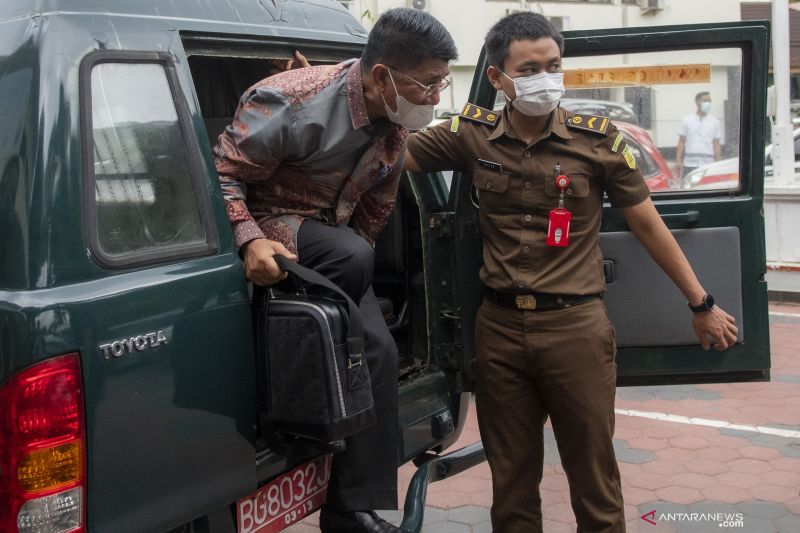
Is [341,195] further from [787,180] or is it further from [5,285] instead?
[787,180]

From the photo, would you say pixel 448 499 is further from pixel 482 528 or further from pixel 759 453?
pixel 759 453

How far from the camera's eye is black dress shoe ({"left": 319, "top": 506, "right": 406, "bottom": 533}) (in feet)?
8.25

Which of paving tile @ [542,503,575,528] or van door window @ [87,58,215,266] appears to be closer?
van door window @ [87,58,215,266]

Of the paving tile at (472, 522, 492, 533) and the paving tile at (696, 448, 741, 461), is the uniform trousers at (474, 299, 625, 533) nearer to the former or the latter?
the paving tile at (472, 522, 492, 533)

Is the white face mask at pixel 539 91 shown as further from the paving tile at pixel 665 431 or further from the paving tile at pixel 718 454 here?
the paving tile at pixel 665 431

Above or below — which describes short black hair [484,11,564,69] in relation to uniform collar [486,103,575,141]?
above

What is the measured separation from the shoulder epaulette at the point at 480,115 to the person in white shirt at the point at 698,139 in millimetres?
707

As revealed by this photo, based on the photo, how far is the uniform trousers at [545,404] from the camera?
8.61 feet

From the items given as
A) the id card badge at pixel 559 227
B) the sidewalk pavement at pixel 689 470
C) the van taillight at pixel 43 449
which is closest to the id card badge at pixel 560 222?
the id card badge at pixel 559 227

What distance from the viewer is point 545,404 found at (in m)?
2.76

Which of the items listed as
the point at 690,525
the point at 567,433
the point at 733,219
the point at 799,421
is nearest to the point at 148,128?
the point at 567,433

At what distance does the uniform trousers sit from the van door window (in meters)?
1.03

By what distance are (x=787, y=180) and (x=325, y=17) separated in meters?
5.95

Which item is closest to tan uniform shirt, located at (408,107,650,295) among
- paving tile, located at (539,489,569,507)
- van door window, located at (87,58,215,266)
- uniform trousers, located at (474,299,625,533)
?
uniform trousers, located at (474,299,625,533)
